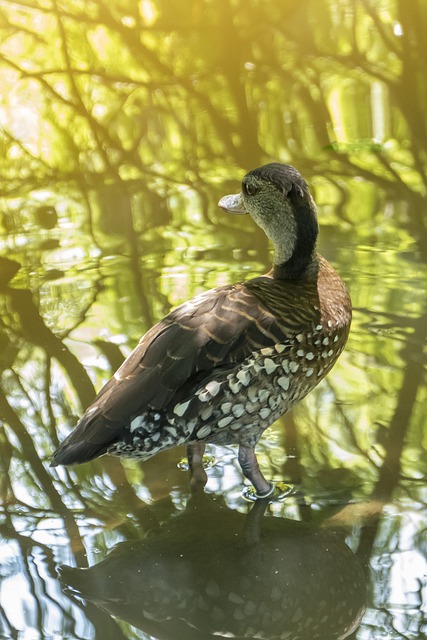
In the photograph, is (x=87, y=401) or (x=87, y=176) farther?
(x=87, y=176)

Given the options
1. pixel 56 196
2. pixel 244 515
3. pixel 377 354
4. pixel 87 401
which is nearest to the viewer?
pixel 244 515

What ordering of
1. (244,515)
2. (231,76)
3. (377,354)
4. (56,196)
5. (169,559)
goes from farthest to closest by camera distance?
(231,76) < (56,196) < (377,354) < (244,515) < (169,559)

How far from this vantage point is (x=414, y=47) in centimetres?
776

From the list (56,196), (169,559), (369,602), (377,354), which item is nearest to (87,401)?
(169,559)

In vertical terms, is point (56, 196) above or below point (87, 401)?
above

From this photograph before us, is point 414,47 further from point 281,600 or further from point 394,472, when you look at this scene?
point 281,600

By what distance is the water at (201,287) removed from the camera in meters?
3.20

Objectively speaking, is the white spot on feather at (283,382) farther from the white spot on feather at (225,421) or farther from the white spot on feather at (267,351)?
the white spot on feather at (225,421)

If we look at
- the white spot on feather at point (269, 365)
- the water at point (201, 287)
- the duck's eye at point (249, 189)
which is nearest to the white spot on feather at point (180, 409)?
the white spot on feather at point (269, 365)

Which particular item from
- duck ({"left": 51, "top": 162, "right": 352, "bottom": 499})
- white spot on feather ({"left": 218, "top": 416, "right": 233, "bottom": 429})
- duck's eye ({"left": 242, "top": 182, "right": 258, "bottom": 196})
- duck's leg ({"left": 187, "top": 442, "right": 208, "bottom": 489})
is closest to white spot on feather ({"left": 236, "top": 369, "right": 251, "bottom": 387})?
duck ({"left": 51, "top": 162, "right": 352, "bottom": 499})

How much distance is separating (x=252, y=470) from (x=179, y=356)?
0.56m

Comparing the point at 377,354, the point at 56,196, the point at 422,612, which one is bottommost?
the point at 422,612

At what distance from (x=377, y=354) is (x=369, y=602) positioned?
1.62 m

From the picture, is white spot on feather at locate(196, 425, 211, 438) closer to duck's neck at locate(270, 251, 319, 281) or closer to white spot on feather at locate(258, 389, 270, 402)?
white spot on feather at locate(258, 389, 270, 402)
